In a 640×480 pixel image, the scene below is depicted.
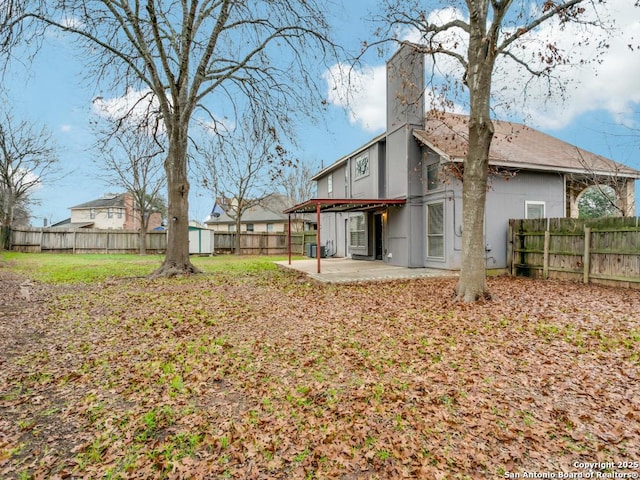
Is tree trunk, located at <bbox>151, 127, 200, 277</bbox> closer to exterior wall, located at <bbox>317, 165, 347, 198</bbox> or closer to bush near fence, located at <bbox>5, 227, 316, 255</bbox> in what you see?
exterior wall, located at <bbox>317, 165, 347, 198</bbox>

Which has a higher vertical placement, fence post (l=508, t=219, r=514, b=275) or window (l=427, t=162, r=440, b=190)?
window (l=427, t=162, r=440, b=190)

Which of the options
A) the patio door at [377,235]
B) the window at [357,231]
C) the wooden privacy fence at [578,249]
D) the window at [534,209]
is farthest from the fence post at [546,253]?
the window at [357,231]

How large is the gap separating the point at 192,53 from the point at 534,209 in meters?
12.6

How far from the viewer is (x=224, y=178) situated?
2533cm

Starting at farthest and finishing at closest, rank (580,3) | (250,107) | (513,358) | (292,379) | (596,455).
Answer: (250,107) < (580,3) < (513,358) < (292,379) < (596,455)

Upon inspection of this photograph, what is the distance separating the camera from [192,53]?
33.9 feet

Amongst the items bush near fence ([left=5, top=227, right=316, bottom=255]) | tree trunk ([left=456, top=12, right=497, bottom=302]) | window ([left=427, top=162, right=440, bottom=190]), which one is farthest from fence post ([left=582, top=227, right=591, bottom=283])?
bush near fence ([left=5, top=227, right=316, bottom=255])

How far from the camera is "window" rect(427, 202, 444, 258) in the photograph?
11469 millimetres

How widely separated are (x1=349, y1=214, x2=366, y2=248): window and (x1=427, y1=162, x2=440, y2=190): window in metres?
4.54

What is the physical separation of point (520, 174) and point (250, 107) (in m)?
9.60

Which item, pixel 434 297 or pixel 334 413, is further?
pixel 434 297

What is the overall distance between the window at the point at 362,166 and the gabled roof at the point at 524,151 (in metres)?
3.18

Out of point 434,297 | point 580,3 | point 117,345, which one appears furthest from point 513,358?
point 580,3

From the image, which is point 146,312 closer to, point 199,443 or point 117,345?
point 117,345
